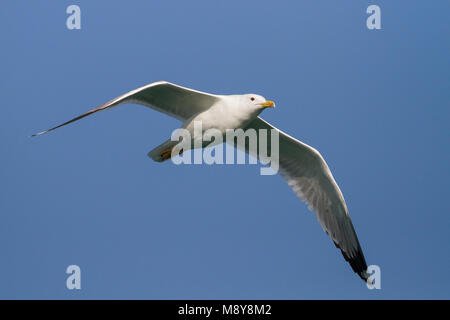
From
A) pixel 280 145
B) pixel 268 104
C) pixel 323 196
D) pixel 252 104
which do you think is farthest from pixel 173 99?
pixel 323 196

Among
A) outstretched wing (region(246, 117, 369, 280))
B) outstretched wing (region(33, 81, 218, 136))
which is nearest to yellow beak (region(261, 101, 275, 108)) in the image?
outstretched wing (region(33, 81, 218, 136))

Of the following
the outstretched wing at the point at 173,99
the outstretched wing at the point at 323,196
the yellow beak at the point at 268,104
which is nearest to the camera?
the yellow beak at the point at 268,104

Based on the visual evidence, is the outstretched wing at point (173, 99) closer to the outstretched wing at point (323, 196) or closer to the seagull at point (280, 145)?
the seagull at point (280, 145)

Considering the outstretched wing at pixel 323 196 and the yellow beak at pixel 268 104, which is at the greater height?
the yellow beak at pixel 268 104

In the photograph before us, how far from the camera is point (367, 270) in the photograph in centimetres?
742

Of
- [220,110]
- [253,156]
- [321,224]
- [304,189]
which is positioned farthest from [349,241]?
[220,110]

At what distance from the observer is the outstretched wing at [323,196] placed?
7.15 meters

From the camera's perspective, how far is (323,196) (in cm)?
727

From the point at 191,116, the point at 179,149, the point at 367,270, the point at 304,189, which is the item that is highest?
the point at 191,116

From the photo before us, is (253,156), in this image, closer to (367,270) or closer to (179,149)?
(179,149)

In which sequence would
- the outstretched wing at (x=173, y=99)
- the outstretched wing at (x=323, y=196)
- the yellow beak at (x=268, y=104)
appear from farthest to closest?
the outstretched wing at (x=323, y=196) < the outstretched wing at (x=173, y=99) < the yellow beak at (x=268, y=104)

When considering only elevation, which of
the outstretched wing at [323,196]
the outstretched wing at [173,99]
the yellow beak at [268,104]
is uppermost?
the outstretched wing at [173,99]

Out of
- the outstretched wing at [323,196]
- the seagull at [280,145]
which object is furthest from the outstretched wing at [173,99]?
the outstretched wing at [323,196]

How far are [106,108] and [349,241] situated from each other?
3721 mm
